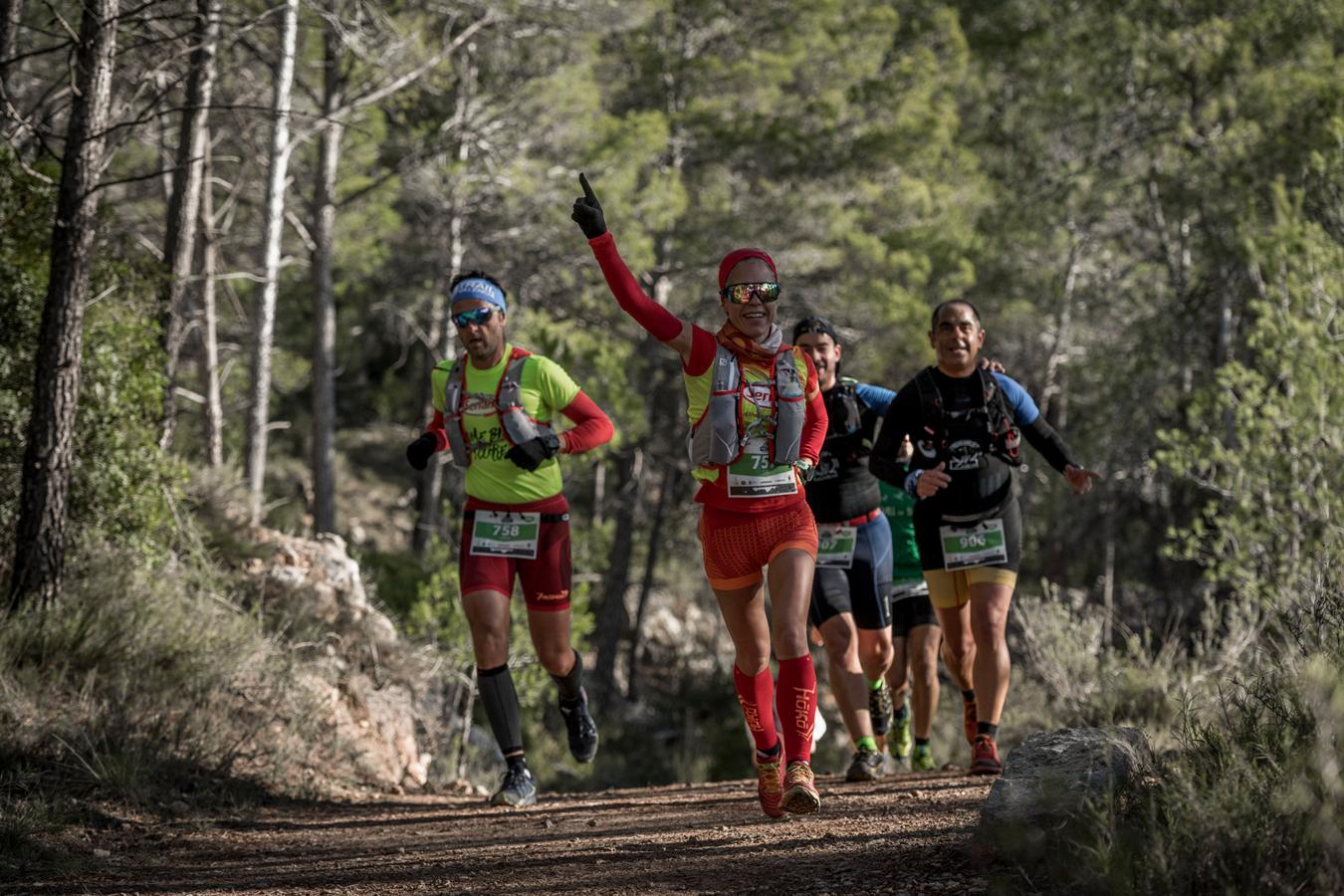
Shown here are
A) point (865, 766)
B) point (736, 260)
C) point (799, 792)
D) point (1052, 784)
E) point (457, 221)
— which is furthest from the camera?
point (457, 221)

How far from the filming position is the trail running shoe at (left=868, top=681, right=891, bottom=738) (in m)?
7.71

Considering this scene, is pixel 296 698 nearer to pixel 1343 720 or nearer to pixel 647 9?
pixel 1343 720

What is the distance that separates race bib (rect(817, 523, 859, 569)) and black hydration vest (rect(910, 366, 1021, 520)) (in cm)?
65

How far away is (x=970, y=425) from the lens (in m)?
6.53

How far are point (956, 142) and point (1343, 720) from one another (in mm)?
25498

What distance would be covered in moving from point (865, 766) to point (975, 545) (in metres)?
1.30

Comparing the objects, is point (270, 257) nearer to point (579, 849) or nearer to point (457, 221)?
point (457, 221)

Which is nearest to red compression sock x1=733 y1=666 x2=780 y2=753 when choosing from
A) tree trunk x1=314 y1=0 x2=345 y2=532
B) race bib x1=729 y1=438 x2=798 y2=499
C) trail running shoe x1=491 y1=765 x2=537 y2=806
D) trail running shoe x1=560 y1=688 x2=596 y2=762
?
race bib x1=729 y1=438 x2=798 y2=499

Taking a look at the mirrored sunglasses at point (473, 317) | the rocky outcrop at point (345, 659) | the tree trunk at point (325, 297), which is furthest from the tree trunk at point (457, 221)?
the mirrored sunglasses at point (473, 317)

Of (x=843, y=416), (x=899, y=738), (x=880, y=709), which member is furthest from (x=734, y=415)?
(x=899, y=738)

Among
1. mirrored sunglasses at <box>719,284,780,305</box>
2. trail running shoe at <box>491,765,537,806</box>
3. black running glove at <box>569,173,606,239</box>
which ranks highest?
black running glove at <box>569,173,606,239</box>

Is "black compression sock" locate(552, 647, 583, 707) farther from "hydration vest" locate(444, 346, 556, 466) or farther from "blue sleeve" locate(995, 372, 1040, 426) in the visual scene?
"blue sleeve" locate(995, 372, 1040, 426)

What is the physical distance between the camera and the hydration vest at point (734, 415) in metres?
5.18

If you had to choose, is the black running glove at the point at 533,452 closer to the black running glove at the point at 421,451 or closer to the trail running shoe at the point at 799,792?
the black running glove at the point at 421,451
